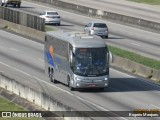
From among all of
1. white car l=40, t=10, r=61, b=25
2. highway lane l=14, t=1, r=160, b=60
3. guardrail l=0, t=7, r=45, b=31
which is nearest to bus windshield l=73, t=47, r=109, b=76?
highway lane l=14, t=1, r=160, b=60

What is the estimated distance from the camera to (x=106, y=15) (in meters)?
93.9

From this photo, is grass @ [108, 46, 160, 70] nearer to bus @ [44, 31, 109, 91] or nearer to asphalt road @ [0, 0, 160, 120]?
asphalt road @ [0, 0, 160, 120]

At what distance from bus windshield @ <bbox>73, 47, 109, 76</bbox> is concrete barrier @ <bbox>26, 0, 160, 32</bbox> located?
39.4m

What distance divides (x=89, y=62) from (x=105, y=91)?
213cm

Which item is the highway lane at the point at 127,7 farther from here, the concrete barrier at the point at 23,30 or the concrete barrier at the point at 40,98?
the concrete barrier at the point at 40,98

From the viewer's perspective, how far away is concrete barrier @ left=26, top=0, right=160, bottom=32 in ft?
280

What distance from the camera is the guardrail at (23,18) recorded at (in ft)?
245

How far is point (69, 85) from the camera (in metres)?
45.6

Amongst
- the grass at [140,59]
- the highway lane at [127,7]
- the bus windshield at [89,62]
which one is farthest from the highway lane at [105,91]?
the highway lane at [127,7]

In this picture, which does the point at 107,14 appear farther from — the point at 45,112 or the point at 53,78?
the point at 45,112

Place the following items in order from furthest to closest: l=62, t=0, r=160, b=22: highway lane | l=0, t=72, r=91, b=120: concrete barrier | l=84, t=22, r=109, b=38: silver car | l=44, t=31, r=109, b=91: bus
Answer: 1. l=62, t=0, r=160, b=22: highway lane
2. l=84, t=22, r=109, b=38: silver car
3. l=44, t=31, r=109, b=91: bus
4. l=0, t=72, r=91, b=120: concrete barrier

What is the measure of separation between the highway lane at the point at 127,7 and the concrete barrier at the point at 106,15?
5.16m

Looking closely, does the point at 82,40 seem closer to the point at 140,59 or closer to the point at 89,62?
the point at 89,62

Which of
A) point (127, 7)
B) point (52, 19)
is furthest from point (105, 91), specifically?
point (127, 7)
